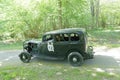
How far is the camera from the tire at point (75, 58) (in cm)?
694

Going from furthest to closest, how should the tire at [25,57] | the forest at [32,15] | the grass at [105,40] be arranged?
the forest at [32,15] → the grass at [105,40] → the tire at [25,57]

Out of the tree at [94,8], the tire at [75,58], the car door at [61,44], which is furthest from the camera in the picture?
the tree at [94,8]

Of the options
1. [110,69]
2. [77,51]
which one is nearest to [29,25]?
[77,51]

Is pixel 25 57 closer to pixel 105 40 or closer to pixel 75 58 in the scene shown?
pixel 75 58

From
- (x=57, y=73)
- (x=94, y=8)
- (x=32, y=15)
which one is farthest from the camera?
(x=94, y=8)

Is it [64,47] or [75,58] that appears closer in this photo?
[75,58]

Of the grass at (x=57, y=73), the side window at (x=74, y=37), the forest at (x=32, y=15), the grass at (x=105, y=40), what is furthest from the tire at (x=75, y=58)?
the forest at (x=32, y=15)

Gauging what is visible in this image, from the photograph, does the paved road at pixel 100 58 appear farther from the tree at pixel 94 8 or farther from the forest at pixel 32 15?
the tree at pixel 94 8

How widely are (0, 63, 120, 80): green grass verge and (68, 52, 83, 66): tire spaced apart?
222 millimetres

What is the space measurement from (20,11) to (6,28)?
2597 millimetres

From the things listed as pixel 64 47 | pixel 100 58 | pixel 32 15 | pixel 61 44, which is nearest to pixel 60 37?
pixel 61 44

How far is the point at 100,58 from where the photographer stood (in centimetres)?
805

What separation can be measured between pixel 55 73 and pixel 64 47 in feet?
4.37

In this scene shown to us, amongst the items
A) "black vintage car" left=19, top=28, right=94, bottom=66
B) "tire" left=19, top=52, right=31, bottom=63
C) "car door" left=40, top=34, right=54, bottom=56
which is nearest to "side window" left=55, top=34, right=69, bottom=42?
"black vintage car" left=19, top=28, right=94, bottom=66
